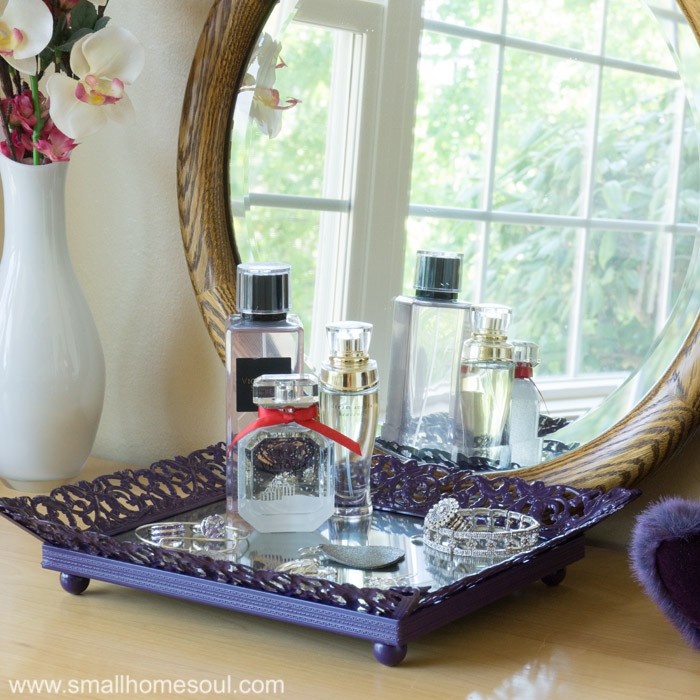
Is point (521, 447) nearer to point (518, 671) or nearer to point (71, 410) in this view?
point (518, 671)

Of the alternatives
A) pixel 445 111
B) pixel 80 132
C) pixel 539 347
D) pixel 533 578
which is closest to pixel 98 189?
pixel 80 132

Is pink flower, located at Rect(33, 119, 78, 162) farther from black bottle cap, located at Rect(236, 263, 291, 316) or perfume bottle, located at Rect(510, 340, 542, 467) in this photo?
perfume bottle, located at Rect(510, 340, 542, 467)

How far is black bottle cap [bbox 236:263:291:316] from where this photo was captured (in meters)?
0.74

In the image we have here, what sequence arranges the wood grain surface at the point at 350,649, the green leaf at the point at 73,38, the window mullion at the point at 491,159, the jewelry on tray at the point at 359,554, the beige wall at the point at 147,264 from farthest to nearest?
the beige wall at the point at 147,264, the green leaf at the point at 73,38, the window mullion at the point at 491,159, the jewelry on tray at the point at 359,554, the wood grain surface at the point at 350,649

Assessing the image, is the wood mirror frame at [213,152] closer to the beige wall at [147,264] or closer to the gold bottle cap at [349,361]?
the beige wall at [147,264]

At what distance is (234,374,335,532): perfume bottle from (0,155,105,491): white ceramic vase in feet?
0.99

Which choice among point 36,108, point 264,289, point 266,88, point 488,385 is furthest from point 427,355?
point 36,108

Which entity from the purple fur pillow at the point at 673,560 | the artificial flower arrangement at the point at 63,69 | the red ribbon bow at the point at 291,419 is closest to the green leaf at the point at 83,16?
the artificial flower arrangement at the point at 63,69

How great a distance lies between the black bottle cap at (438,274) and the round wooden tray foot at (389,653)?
12.8 inches

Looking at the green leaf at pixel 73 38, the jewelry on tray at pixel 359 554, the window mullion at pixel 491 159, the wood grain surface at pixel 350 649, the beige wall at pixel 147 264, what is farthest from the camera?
the beige wall at pixel 147 264

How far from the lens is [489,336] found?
0.80 m

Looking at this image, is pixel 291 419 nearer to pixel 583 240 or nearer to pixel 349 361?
pixel 349 361

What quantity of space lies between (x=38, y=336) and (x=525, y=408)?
45 centimetres

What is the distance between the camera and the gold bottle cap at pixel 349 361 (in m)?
0.74
